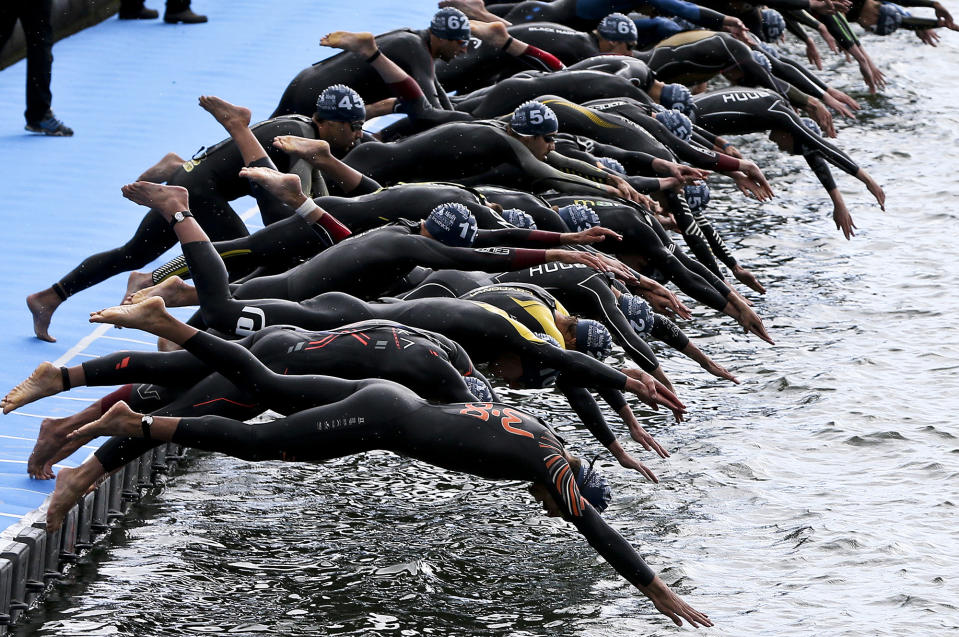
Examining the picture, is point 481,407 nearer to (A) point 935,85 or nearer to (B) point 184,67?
(B) point 184,67

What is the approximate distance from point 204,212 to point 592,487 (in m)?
3.80

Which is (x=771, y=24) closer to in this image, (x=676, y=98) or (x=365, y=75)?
(x=676, y=98)

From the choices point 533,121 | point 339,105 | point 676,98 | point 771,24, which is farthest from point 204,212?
point 771,24

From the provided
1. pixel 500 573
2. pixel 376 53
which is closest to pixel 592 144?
pixel 376 53

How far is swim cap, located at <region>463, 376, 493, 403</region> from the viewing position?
7.85 m

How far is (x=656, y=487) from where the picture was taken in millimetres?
9469

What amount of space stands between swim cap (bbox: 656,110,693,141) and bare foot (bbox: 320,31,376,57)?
2.88m

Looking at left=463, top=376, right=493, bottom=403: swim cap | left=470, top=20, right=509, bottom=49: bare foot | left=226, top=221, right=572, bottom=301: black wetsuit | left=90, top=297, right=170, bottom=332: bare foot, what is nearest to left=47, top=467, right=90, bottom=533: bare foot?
left=90, top=297, right=170, bottom=332: bare foot

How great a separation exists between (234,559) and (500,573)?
5.03 feet

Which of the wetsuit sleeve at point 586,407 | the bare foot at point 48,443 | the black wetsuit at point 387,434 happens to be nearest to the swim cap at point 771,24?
the wetsuit sleeve at point 586,407

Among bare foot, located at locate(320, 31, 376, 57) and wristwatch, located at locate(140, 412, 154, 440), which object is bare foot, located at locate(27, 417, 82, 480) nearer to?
wristwatch, located at locate(140, 412, 154, 440)

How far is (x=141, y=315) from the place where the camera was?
6930 mm

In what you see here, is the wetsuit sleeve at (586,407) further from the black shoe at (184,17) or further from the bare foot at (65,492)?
the black shoe at (184,17)

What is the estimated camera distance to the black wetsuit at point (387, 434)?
696 centimetres
